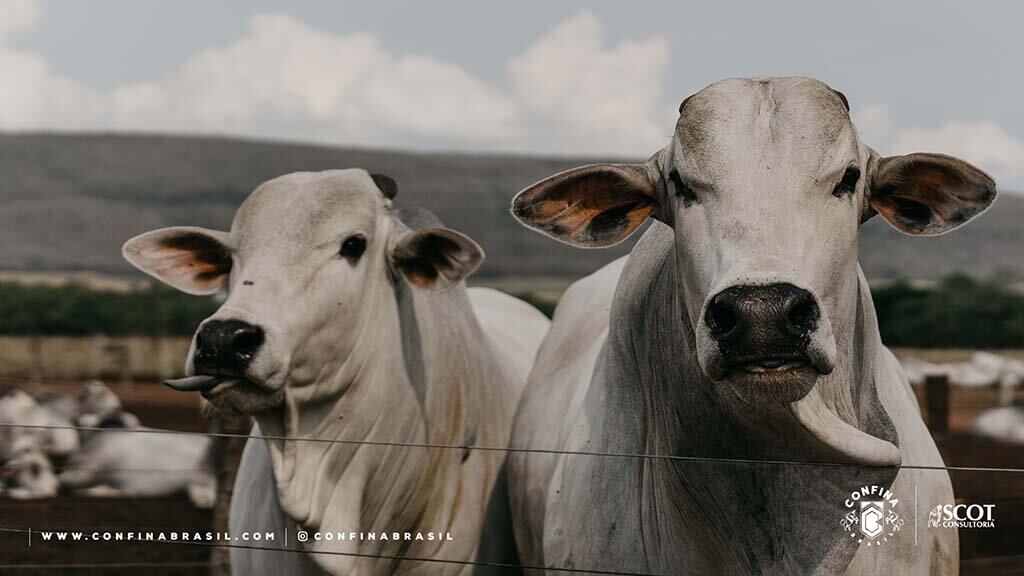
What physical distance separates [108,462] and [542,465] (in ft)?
29.2

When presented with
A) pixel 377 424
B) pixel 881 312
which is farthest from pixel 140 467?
pixel 881 312

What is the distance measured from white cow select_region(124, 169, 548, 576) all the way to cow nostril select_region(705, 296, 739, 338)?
5.77 feet

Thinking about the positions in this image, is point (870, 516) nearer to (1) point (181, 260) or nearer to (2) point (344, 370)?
(2) point (344, 370)

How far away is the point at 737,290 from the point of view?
2.63 metres

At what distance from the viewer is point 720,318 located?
2.66m

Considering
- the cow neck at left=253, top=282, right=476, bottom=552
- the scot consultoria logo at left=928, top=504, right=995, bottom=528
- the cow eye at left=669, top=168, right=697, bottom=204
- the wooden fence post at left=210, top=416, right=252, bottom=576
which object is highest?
the cow eye at left=669, top=168, right=697, bottom=204

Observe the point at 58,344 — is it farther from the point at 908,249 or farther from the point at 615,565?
the point at 615,565

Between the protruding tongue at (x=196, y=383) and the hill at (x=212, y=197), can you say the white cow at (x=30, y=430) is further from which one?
the hill at (x=212, y=197)

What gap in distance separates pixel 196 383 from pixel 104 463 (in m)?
8.95

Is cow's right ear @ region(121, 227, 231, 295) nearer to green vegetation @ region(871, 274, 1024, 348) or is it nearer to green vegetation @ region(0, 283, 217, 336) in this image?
green vegetation @ region(871, 274, 1024, 348)

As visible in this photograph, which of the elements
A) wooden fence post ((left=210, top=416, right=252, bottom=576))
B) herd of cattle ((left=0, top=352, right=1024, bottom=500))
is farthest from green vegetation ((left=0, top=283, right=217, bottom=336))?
wooden fence post ((left=210, top=416, right=252, bottom=576))

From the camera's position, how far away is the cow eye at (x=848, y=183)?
295cm

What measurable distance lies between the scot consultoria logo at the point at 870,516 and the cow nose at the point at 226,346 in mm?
1860

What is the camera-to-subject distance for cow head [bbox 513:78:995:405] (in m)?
2.64
